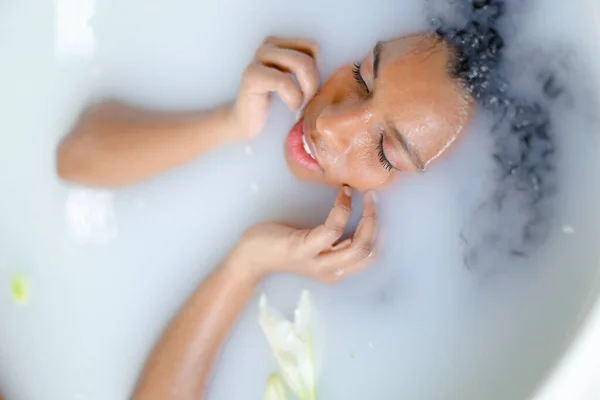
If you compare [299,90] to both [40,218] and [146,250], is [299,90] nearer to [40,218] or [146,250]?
Answer: [146,250]

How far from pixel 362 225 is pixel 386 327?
0.56 feet

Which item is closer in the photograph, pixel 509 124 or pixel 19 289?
pixel 509 124

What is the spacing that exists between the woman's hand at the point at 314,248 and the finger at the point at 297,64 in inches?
6.4

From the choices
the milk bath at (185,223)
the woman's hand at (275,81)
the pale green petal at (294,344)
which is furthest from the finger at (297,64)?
the pale green petal at (294,344)

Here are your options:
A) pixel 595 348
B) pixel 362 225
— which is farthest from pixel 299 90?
pixel 595 348

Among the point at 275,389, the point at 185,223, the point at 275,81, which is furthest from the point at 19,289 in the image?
the point at 275,81

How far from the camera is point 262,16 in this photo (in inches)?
39.7

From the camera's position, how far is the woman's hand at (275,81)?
2.67 feet

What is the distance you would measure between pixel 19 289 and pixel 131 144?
12.8 inches

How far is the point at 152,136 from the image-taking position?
0.92 metres

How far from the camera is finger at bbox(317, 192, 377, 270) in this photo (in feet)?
2.77

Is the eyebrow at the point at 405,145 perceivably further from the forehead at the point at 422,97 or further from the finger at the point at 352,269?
the finger at the point at 352,269

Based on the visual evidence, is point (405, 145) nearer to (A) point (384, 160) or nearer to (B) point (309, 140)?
(A) point (384, 160)

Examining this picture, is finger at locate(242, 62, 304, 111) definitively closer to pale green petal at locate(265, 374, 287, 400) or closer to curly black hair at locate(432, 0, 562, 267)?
curly black hair at locate(432, 0, 562, 267)
